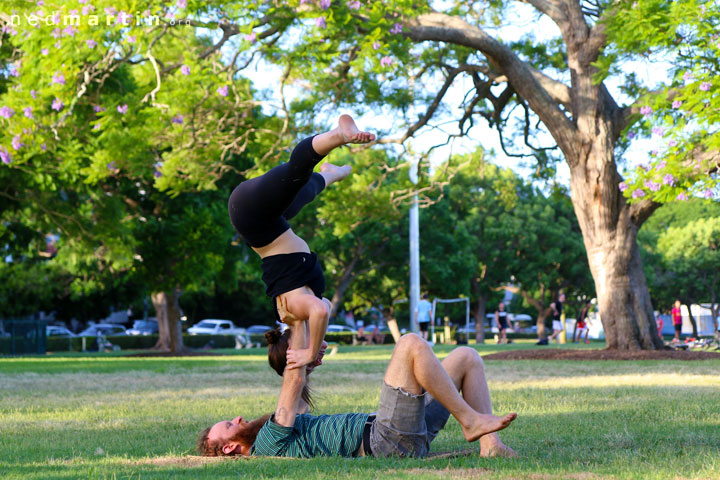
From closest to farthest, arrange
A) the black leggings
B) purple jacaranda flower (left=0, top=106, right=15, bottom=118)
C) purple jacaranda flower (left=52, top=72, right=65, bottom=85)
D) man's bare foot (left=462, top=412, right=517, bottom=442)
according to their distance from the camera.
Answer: man's bare foot (left=462, top=412, right=517, bottom=442) < the black leggings < purple jacaranda flower (left=52, top=72, right=65, bottom=85) < purple jacaranda flower (left=0, top=106, right=15, bottom=118)

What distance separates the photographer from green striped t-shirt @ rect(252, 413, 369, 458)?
17.1 feet

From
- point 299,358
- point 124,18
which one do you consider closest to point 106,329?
point 124,18

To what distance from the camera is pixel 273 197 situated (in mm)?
5465

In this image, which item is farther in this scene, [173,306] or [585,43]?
[173,306]

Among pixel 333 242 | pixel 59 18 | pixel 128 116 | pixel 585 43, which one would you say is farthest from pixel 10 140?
pixel 333 242

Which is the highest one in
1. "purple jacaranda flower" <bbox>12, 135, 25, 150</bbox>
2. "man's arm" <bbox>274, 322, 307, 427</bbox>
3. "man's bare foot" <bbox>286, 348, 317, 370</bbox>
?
"purple jacaranda flower" <bbox>12, 135, 25, 150</bbox>

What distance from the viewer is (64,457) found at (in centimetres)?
561

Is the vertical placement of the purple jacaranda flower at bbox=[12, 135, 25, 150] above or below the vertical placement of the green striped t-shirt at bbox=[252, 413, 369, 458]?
above

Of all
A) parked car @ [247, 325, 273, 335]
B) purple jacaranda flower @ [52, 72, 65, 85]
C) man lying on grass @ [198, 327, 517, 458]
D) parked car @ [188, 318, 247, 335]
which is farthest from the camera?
parked car @ [247, 325, 273, 335]

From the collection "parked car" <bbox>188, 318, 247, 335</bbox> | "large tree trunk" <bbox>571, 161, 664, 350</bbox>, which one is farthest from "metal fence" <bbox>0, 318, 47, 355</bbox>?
"parked car" <bbox>188, 318, 247, 335</bbox>

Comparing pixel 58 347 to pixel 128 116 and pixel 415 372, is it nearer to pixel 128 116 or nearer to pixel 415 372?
pixel 128 116

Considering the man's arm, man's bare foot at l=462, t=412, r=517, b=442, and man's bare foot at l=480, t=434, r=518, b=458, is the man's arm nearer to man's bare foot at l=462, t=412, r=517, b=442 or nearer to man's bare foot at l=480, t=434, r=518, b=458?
man's bare foot at l=462, t=412, r=517, b=442

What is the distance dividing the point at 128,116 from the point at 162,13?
356 centimetres

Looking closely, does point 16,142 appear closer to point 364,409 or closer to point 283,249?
point 364,409
